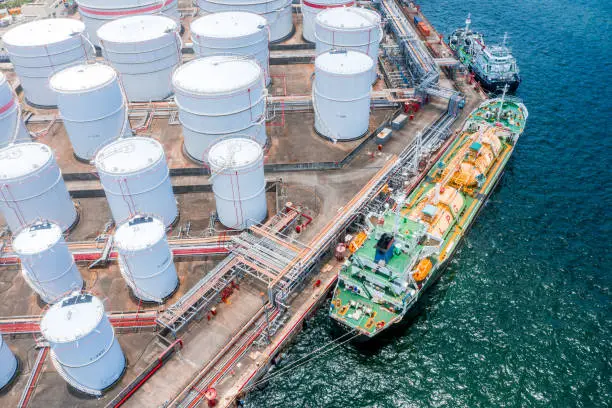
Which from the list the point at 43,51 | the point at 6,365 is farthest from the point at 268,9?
the point at 6,365

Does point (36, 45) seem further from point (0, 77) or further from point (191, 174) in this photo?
point (191, 174)

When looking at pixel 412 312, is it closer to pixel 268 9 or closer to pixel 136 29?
pixel 136 29

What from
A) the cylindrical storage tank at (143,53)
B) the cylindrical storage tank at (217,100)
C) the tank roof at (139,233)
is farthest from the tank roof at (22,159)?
the cylindrical storage tank at (143,53)

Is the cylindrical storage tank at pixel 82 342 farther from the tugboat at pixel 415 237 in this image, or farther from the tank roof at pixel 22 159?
the tugboat at pixel 415 237

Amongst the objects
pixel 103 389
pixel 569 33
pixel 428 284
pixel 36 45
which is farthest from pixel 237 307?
pixel 569 33

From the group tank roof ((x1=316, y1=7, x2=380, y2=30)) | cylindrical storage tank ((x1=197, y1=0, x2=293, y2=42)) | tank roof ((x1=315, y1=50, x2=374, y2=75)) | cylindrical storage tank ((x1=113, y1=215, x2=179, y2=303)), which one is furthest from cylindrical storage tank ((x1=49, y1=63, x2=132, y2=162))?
tank roof ((x1=316, y1=7, x2=380, y2=30))

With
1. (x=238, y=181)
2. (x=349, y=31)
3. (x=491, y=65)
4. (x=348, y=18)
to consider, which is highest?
(x=348, y=18)

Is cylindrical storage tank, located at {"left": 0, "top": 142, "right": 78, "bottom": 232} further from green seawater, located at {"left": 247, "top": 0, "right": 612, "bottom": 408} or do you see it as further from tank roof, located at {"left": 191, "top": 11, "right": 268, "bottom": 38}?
tank roof, located at {"left": 191, "top": 11, "right": 268, "bottom": 38}
